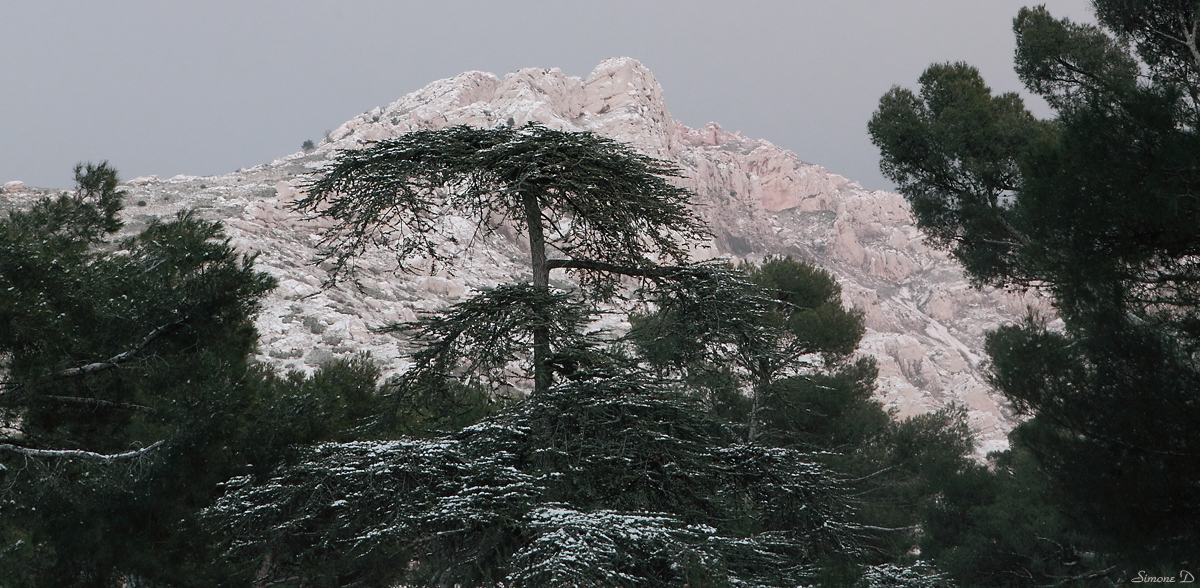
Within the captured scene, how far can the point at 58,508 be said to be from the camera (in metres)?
9.52

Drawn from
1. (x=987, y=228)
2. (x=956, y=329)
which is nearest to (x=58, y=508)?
(x=987, y=228)

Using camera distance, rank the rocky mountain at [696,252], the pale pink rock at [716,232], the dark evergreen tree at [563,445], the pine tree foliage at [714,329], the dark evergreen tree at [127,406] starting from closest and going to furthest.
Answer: the dark evergreen tree at [563,445] → the pine tree foliage at [714,329] → the dark evergreen tree at [127,406] → the rocky mountain at [696,252] → the pale pink rock at [716,232]

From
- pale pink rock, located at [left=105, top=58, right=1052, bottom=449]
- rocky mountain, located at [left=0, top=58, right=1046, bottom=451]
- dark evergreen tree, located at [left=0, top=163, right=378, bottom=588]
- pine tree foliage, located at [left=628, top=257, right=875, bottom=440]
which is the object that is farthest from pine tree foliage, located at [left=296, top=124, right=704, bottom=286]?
pale pink rock, located at [left=105, top=58, right=1052, bottom=449]

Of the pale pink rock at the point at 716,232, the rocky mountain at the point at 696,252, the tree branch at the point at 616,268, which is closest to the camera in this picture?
the tree branch at the point at 616,268

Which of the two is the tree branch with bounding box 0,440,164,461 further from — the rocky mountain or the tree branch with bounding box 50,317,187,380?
the rocky mountain

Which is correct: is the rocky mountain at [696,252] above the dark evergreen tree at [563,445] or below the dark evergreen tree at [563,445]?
above

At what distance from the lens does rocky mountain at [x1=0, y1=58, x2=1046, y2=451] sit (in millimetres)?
36625

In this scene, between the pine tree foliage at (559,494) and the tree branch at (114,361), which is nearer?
the pine tree foliage at (559,494)

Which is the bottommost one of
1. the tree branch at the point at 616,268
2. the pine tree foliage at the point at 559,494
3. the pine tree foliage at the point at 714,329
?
the pine tree foliage at the point at 559,494

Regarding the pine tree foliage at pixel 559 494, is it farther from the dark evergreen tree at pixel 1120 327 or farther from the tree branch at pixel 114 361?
the tree branch at pixel 114 361

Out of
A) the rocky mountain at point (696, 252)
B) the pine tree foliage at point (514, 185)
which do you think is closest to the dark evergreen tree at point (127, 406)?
the pine tree foliage at point (514, 185)

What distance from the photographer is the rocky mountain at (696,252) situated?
1442 inches

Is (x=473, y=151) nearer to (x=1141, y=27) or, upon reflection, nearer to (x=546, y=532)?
(x=546, y=532)

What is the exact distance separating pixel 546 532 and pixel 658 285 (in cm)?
323
